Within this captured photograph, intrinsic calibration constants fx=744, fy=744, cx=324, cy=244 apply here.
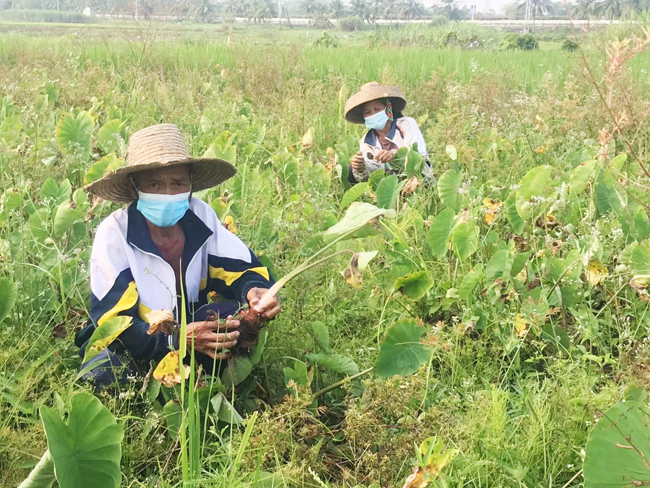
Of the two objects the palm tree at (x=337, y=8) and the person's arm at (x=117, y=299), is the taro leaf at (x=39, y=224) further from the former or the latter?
the palm tree at (x=337, y=8)

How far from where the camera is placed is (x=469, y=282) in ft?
7.27

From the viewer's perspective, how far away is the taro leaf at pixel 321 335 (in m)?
2.02

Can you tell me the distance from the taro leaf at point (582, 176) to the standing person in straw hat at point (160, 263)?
54.9 inches

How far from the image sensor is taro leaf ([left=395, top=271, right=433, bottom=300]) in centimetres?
203

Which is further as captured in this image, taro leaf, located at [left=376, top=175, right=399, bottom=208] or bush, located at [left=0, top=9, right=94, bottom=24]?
bush, located at [left=0, top=9, right=94, bottom=24]

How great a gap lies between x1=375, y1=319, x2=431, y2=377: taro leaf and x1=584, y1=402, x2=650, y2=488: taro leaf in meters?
0.56

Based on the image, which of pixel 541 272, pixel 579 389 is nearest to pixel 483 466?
pixel 579 389

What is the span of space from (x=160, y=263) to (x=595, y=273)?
1.28m

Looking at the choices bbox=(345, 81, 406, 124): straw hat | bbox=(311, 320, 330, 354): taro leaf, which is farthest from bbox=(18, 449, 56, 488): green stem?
bbox=(345, 81, 406, 124): straw hat

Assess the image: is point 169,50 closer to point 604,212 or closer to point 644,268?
point 604,212

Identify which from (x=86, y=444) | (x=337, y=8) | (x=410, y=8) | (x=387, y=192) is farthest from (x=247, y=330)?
(x=337, y=8)

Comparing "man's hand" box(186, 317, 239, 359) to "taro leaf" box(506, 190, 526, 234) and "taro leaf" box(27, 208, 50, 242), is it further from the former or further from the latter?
"taro leaf" box(506, 190, 526, 234)

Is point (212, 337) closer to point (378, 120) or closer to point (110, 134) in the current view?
point (110, 134)

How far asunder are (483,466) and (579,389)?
0.34 m
